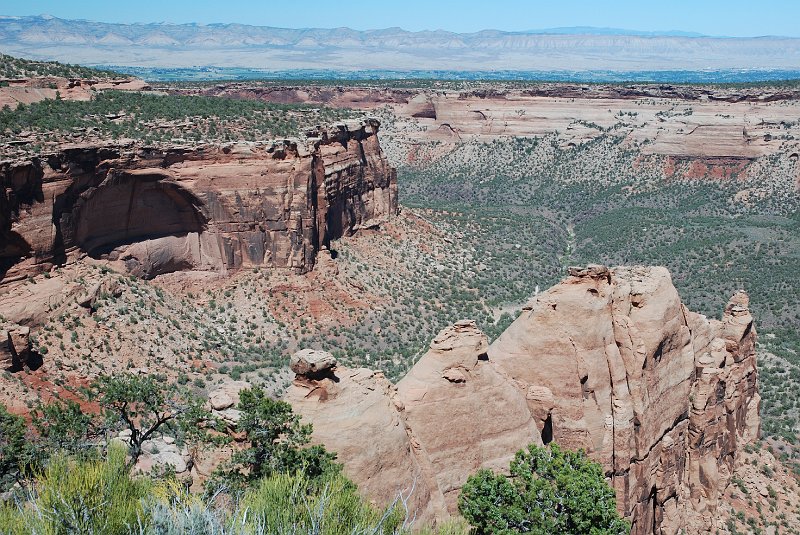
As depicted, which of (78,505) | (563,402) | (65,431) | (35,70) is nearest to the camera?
(78,505)

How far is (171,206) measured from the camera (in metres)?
42.5

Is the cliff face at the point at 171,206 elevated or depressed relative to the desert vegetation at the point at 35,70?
depressed

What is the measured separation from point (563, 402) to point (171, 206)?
2975 cm

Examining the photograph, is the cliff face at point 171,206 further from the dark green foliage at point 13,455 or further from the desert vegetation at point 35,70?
the dark green foliage at point 13,455

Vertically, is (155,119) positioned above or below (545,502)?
above


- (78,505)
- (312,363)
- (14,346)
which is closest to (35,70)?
(14,346)

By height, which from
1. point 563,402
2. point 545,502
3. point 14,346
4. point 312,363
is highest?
point 312,363

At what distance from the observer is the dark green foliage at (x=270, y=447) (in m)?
15.3

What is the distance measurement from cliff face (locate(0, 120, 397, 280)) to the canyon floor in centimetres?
103

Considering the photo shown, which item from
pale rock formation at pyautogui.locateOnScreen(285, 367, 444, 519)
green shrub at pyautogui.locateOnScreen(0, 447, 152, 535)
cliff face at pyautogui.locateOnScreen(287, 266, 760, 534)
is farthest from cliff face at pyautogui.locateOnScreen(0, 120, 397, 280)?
green shrub at pyautogui.locateOnScreen(0, 447, 152, 535)

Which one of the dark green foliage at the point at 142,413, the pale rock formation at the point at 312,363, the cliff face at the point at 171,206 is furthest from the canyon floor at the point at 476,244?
the pale rock formation at the point at 312,363

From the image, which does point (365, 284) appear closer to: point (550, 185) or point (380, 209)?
point (380, 209)

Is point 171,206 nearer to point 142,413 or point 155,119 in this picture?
point 155,119

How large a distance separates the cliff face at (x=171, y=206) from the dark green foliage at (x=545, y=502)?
87.3 ft
